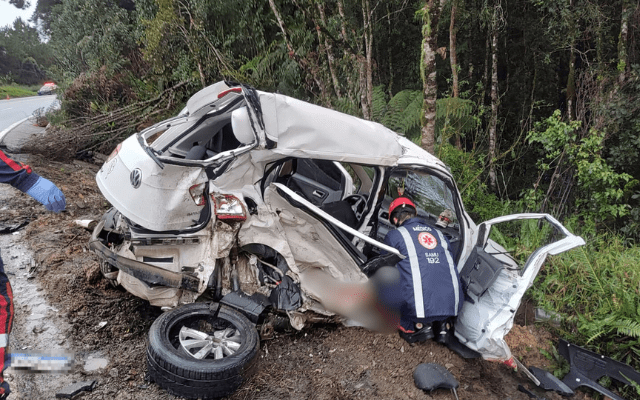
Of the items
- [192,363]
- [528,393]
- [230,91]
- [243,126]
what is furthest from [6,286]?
[528,393]

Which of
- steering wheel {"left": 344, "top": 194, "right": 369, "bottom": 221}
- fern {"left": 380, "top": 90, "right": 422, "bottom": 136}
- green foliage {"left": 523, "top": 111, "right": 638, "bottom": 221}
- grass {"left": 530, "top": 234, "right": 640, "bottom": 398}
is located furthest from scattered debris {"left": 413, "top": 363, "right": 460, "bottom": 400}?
fern {"left": 380, "top": 90, "right": 422, "bottom": 136}

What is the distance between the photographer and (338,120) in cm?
343

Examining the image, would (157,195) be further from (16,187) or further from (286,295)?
(286,295)

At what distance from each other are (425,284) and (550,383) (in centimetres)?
136

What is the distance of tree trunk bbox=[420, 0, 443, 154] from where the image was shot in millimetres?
5934

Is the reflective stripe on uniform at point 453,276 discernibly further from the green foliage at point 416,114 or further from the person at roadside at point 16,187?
the green foliage at point 416,114

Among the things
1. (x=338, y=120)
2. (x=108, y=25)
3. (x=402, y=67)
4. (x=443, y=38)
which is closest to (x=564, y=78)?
(x=443, y=38)

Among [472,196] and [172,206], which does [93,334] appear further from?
[472,196]

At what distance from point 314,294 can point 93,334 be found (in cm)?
174

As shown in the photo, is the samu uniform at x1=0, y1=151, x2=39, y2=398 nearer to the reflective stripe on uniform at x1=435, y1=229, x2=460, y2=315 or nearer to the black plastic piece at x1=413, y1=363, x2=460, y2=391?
the black plastic piece at x1=413, y1=363, x2=460, y2=391

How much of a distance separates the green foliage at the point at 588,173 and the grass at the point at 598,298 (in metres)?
1.29

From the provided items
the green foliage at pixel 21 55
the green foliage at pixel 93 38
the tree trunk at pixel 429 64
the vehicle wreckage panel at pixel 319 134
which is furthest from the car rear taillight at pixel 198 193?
the green foliage at pixel 21 55

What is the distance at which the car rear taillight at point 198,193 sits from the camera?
124 inches

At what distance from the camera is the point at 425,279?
3508 millimetres
